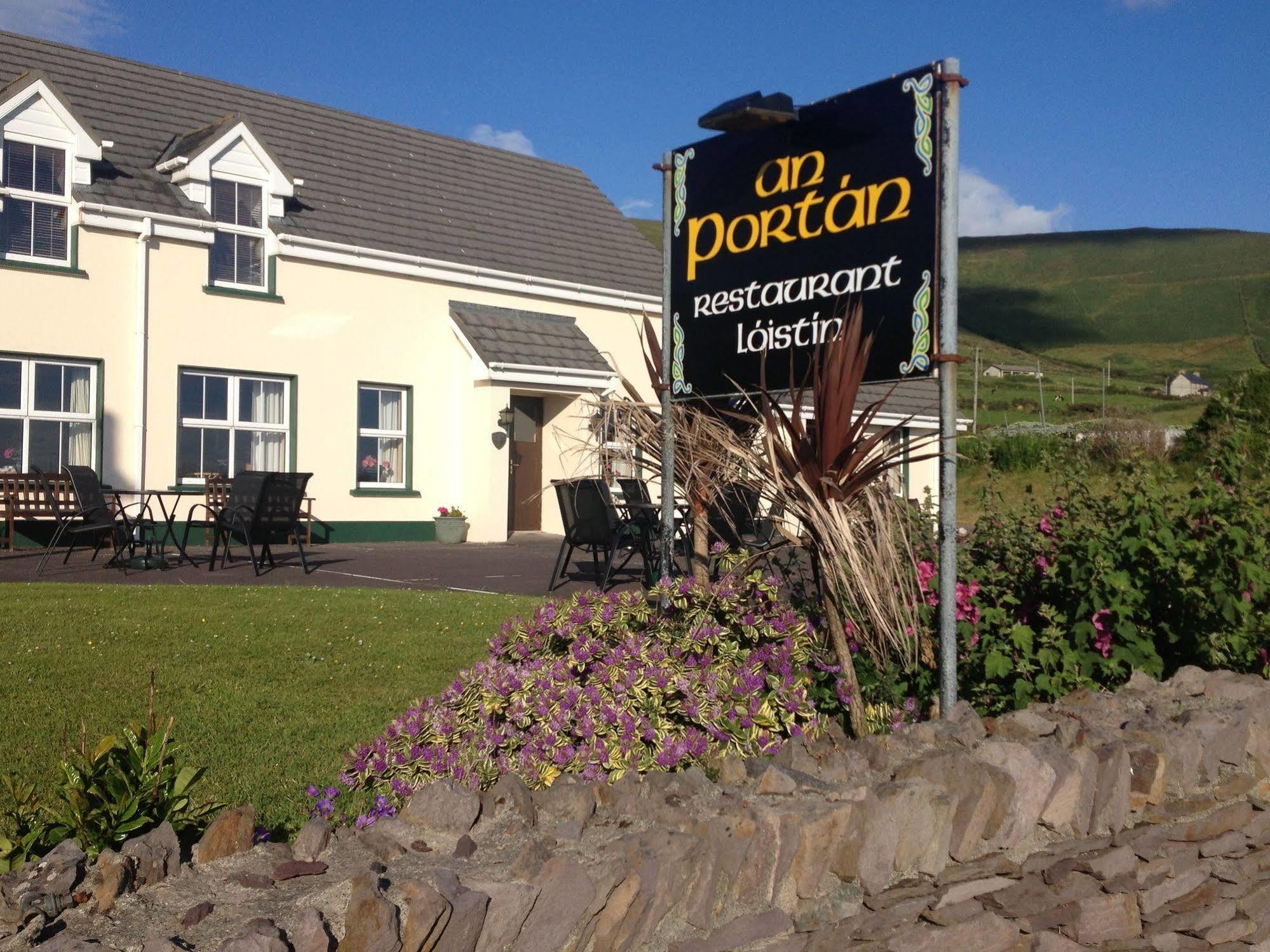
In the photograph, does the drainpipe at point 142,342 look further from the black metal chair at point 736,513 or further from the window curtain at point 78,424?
the black metal chair at point 736,513

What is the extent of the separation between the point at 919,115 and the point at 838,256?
0.54 meters

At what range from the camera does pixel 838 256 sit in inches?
162

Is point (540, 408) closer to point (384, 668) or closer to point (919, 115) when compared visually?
point (384, 668)

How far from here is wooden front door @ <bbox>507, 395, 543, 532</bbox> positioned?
19.6m

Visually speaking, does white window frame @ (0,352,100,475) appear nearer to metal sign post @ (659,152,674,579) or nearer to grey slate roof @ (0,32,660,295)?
grey slate roof @ (0,32,660,295)

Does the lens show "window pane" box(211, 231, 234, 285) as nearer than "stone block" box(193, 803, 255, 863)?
No

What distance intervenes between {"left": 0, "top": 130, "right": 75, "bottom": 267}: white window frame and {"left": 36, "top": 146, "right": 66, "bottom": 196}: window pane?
18 millimetres

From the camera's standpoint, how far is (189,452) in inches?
654

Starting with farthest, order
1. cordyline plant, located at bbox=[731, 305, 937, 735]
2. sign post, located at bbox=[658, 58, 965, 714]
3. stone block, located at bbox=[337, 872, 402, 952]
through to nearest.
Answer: sign post, located at bbox=[658, 58, 965, 714]
cordyline plant, located at bbox=[731, 305, 937, 735]
stone block, located at bbox=[337, 872, 402, 952]

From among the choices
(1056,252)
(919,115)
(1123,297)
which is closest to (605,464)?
(919,115)

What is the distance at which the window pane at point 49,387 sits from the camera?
15.3 metres

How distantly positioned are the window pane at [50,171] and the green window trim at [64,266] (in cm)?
58

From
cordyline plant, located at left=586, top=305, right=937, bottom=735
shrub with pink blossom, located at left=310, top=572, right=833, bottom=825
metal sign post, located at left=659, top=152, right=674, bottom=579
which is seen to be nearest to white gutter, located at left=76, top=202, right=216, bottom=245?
metal sign post, located at left=659, top=152, right=674, bottom=579

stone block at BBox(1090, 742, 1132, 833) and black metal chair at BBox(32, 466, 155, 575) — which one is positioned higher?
black metal chair at BBox(32, 466, 155, 575)
